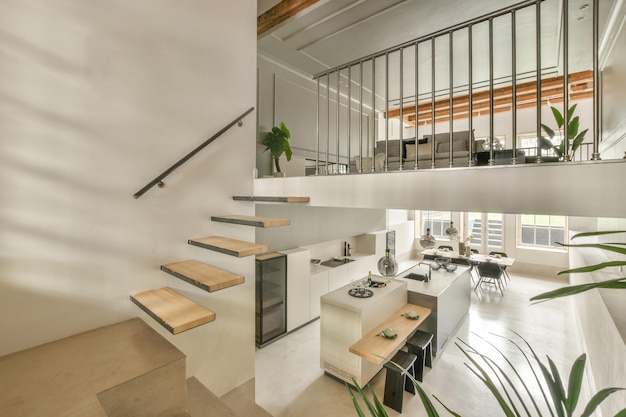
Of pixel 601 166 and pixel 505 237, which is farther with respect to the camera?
pixel 505 237

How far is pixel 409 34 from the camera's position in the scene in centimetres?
438

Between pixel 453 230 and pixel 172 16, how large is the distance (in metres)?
5.84

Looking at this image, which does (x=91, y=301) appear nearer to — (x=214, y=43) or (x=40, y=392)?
(x=40, y=392)

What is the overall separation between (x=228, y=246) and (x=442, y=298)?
11.3 ft

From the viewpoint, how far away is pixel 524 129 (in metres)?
8.09

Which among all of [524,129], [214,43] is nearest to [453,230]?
[524,129]

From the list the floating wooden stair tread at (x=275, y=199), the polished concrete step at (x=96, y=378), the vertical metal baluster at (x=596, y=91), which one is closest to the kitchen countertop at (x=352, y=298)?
the floating wooden stair tread at (x=275, y=199)

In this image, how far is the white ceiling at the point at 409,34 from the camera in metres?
3.76

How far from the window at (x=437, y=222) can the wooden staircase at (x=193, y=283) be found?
8465 millimetres

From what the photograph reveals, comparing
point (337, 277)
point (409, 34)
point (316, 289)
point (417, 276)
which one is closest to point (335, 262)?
point (337, 277)

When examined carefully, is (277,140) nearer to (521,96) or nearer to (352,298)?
(352,298)

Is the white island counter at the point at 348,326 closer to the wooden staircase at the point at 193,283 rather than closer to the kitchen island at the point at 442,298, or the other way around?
the kitchen island at the point at 442,298

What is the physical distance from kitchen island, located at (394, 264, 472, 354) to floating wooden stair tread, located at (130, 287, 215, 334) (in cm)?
335

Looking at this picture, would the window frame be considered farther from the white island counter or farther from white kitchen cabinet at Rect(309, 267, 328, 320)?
the white island counter
